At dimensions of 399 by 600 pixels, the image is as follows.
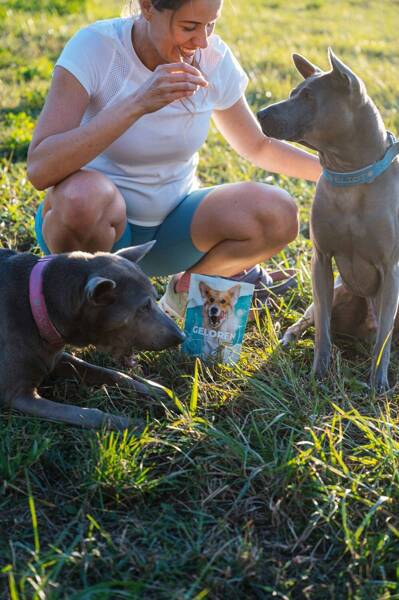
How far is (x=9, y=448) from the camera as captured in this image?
9.25 feet

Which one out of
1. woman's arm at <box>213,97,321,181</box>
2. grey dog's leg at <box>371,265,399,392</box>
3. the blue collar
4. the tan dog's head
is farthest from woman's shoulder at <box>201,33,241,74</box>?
grey dog's leg at <box>371,265,399,392</box>

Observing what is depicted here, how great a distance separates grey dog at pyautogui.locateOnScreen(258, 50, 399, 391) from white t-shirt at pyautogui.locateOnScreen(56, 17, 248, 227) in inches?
20.7

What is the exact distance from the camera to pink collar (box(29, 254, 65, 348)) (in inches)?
122

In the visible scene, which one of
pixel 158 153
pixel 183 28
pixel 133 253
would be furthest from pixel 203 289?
pixel 183 28

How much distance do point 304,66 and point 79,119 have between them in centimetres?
96

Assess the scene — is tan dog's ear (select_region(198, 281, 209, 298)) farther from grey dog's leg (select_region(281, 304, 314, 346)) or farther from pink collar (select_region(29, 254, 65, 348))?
pink collar (select_region(29, 254, 65, 348))

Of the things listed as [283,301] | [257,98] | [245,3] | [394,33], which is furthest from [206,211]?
[245,3]

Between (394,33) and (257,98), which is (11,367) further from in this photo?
(394,33)

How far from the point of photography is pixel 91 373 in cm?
335

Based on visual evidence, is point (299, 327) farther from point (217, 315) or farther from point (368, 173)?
point (368, 173)

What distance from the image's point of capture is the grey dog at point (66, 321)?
308 cm

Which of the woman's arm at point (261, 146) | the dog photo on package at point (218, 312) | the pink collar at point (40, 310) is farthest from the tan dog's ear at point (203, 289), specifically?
the woman's arm at point (261, 146)

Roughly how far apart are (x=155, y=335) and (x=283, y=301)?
1.13 m

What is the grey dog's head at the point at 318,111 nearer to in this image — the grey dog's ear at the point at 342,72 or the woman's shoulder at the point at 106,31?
the grey dog's ear at the point at 342,72
